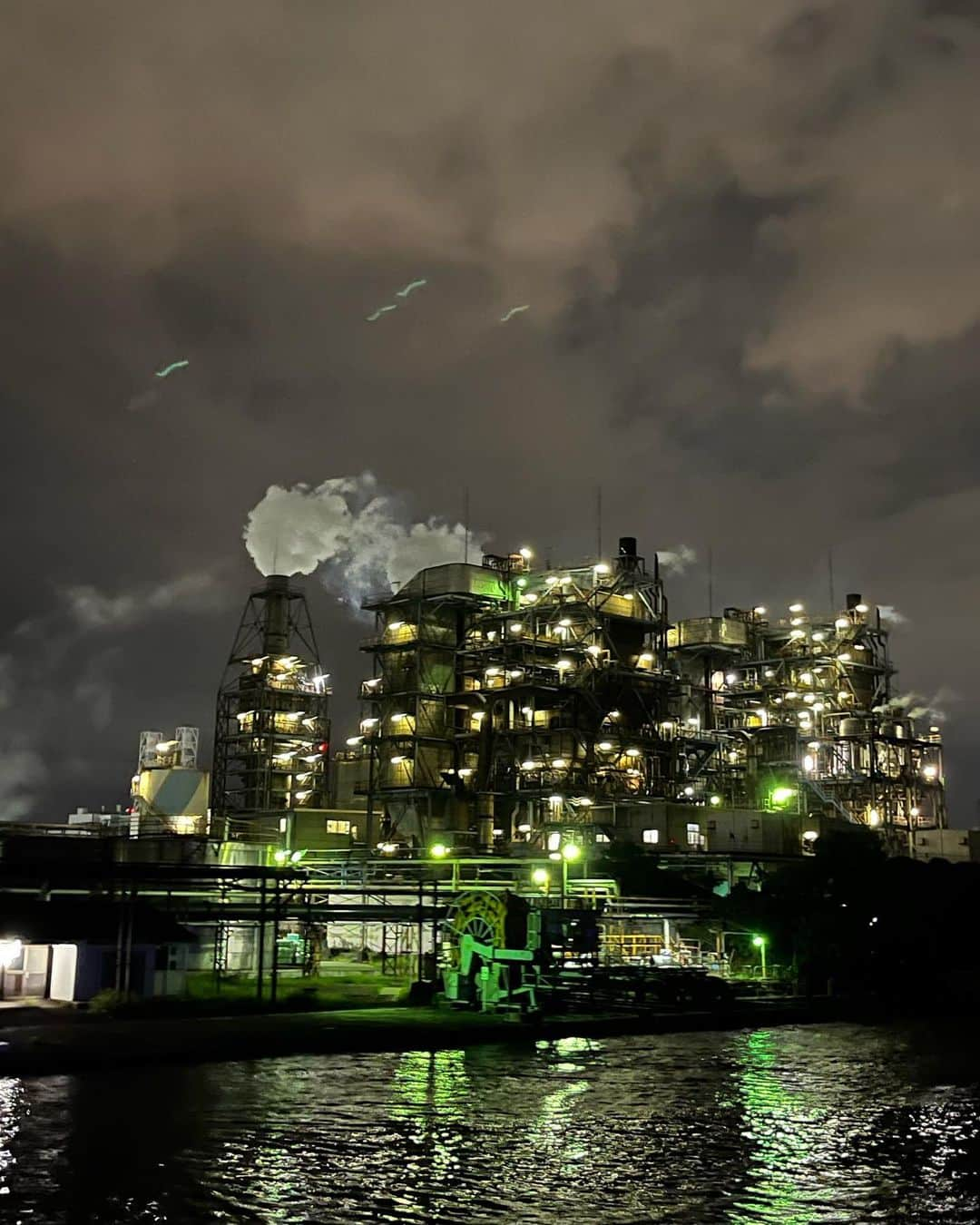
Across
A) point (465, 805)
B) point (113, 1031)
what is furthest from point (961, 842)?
point (113, 1031)

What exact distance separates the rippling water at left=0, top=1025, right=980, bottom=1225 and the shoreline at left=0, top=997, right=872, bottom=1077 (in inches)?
43.3

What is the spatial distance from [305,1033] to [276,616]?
80.3 m

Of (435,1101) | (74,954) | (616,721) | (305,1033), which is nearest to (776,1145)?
(435,1101)

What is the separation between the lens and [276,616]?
366 feet

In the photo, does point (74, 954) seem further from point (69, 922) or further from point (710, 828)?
point (710, 828)

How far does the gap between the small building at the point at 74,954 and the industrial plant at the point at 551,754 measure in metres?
17.2

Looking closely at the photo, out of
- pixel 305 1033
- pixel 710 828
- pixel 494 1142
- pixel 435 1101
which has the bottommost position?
pixel 494 1142

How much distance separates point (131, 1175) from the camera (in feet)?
57.3

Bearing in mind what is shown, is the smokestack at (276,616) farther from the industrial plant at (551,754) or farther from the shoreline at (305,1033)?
the shoreline at (305,1033)

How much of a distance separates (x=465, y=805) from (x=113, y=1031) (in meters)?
65.7

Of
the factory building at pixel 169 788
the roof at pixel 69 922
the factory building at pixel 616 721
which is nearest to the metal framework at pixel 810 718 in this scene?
the factory building at pixel 616 721

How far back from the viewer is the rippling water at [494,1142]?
1628 centimetres

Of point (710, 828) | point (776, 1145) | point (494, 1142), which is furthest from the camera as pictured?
point (710, 828)

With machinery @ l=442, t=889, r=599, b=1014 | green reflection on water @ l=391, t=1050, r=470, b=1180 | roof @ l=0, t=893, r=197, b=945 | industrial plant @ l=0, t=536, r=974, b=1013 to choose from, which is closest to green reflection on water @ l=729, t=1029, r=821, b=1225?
green reflection on water @ l=391, t=1050, r=470, b=1180
